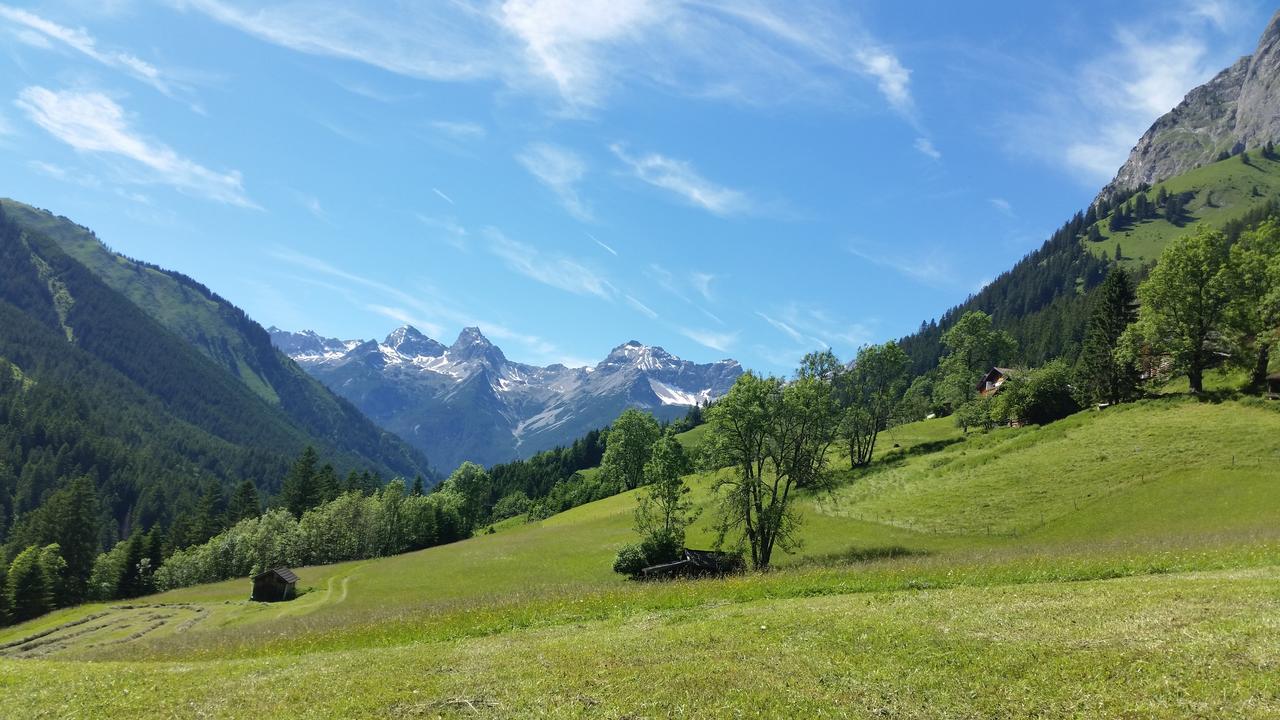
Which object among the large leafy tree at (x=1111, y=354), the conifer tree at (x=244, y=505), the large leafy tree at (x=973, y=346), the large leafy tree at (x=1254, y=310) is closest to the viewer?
the large leafy tree at (x=1254, y=310)

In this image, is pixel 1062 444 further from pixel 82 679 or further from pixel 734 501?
pixel 82 679

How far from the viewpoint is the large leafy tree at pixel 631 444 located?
429 feet

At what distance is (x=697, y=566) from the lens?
4878cm

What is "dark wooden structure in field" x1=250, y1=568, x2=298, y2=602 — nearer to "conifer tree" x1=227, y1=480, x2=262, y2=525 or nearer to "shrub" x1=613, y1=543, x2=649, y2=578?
"shrub" x1=613, y1=543, x2=649, y2=578

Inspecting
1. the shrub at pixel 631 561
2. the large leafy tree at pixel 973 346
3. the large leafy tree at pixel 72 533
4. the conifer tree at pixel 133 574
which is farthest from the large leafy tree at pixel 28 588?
the large leafy tree at pixel 973 346

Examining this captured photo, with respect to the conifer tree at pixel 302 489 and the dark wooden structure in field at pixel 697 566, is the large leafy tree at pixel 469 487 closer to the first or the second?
the conifer tree at pixel 302 489

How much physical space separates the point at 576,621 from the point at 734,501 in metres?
26.9

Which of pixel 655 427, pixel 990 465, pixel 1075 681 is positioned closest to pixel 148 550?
pixel 655 427

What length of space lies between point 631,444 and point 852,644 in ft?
378

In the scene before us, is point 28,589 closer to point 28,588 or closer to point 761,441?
point 28,588

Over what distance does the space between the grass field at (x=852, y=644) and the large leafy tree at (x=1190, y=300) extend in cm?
1735

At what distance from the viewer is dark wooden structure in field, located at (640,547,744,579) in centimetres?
4797

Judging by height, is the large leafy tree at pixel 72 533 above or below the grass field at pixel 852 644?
below

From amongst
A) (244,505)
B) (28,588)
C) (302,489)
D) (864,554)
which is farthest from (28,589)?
(864,554)
